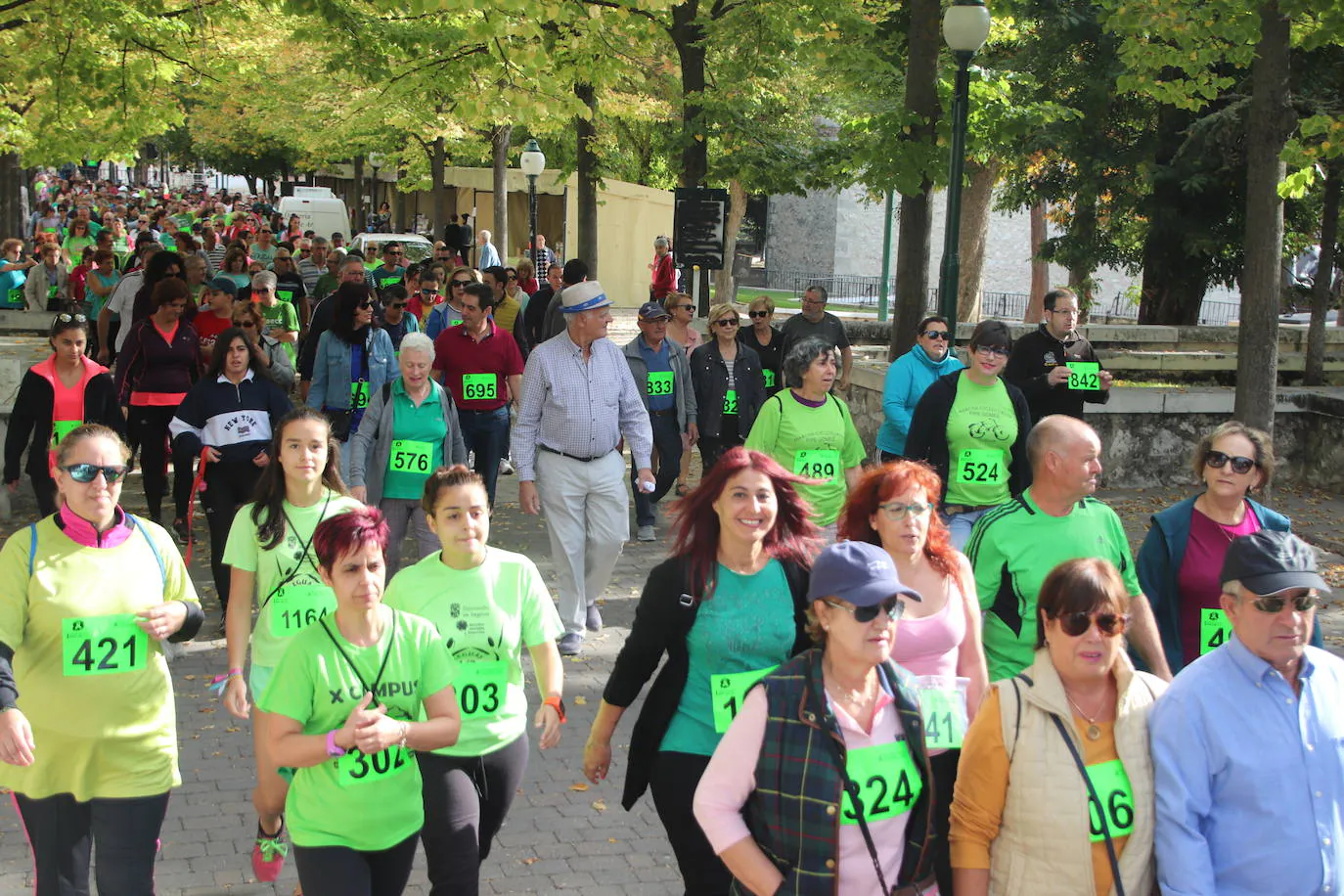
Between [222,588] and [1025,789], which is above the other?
[1025,789]

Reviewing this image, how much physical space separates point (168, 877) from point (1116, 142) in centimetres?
1755

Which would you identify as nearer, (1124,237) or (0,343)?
(0,343)

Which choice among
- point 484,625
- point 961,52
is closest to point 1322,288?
point 961,52

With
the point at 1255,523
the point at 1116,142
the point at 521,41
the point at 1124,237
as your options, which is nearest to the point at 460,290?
the point at 521,41

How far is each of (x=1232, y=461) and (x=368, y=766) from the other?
10.9 feet

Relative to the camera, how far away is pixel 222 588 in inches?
310

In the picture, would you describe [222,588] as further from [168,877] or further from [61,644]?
[61,644]

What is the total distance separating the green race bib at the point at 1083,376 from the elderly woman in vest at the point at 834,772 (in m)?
6.39

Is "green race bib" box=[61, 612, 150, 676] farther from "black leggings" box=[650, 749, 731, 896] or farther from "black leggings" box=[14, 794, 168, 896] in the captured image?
"black leggings" box=[650, 749, 731, 896]

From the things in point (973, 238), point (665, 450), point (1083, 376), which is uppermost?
point (973, 238)

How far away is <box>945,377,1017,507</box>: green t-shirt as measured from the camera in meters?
7.62

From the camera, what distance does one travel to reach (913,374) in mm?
9398

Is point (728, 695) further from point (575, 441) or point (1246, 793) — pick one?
point (575, 441)

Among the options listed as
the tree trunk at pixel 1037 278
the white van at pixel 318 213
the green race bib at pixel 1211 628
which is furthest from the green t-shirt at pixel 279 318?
the white van at pixel 318 213
